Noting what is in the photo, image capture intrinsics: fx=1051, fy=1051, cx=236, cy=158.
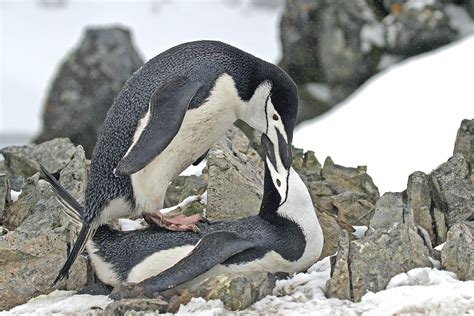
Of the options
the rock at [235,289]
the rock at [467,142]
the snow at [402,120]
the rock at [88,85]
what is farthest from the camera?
the rock at [88,85]

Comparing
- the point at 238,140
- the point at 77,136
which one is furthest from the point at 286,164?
the point at 77,136

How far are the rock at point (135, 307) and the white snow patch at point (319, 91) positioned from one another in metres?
6.85

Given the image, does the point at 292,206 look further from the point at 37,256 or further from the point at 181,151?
the point at 37,256

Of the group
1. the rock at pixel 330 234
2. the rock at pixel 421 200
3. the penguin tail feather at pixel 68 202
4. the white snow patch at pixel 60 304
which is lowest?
the white snow patch at pixel 60 304

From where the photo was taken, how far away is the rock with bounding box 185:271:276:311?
11.9ft

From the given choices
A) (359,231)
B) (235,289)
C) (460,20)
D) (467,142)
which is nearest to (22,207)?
(235,289)

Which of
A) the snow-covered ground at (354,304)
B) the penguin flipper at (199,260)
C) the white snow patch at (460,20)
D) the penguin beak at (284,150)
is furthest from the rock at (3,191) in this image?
the white snow patch at (460,20)

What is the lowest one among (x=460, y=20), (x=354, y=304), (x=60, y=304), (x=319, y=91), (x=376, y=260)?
(x=60, y=304)

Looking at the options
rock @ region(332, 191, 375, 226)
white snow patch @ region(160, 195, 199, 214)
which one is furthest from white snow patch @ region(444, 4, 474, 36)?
white snow patch @ region(160, 195, 199, 214)

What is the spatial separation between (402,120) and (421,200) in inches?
139

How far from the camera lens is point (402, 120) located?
7867 millimetres

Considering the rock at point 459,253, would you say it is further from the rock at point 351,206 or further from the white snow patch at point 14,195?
the white snow patch at point 14,195

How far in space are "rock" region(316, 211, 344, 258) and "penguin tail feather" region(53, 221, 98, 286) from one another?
3.19 ft

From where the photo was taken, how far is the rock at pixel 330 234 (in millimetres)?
4379
